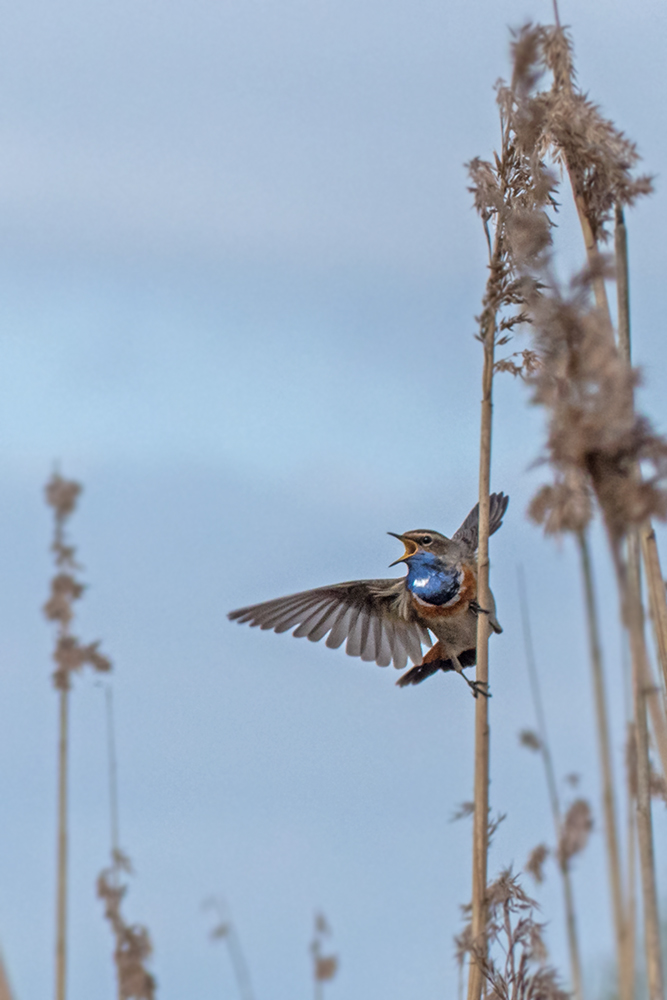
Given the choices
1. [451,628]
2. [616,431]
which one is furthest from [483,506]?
[451,628]

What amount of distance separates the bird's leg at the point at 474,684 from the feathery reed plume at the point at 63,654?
2.62 feet

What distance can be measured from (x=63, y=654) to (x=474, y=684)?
90 cm

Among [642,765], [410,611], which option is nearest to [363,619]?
[410,611]

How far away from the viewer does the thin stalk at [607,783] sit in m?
1.43

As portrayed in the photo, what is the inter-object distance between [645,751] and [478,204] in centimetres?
135

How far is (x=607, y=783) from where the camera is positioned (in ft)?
4.83

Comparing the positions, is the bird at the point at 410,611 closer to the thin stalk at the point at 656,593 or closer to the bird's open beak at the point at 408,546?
the bird's open beak at the point at 408,546

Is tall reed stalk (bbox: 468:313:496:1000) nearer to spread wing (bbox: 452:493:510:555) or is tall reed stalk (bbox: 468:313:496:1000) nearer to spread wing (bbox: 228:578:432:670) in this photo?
spread wing (bbox: 452:493:510:555)

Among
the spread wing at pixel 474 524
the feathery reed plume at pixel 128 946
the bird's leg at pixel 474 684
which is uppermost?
the spread wing at pixel 474 524

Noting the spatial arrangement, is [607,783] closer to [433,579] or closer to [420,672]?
[433,579]

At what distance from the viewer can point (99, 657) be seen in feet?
7.80

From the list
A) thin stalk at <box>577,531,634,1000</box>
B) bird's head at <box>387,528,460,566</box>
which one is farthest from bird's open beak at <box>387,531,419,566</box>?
thin stalk at <box>577,531,634,1000</box>

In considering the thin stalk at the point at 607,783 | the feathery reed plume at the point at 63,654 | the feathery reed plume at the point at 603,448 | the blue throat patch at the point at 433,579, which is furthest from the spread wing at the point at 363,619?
the thin stalk at the point at 607,783

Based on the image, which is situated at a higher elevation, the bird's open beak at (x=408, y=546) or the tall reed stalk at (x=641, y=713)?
the bird's open beak at (x=408, y=546)
